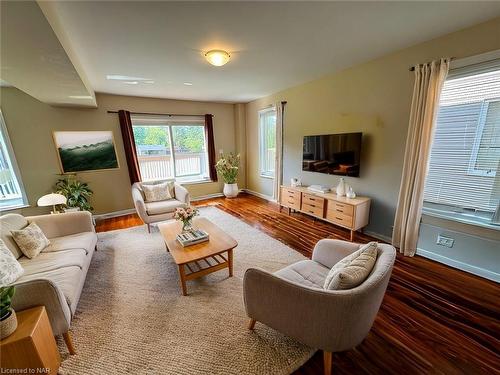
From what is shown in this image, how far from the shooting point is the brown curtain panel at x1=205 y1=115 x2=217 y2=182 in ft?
17.0

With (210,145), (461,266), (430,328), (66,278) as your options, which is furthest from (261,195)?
(66,278)

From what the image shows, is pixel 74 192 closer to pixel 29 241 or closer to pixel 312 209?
pixel 29 241

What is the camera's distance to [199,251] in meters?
2.09

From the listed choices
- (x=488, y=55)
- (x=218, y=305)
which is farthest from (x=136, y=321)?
(x=488, y=55)

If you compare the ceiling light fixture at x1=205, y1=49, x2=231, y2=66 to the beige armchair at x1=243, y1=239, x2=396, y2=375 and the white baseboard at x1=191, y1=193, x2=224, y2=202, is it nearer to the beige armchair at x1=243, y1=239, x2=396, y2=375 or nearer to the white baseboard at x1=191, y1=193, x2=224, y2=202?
the beige armchair at x1=243, y1=239, x2=396, y2=375

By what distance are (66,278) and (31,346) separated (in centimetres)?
65

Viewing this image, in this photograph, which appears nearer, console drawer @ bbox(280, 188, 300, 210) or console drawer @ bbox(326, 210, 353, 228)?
console drawer @ bbox(326, 210, 353, 228)

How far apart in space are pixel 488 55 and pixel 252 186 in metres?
4.64

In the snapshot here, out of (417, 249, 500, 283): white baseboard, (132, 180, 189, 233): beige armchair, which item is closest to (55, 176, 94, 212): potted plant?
(132, 180, 189, 233): beige armchair

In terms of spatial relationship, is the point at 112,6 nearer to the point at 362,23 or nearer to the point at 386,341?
the point at 362,23

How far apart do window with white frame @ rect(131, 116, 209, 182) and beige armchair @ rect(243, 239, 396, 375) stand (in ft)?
14.1

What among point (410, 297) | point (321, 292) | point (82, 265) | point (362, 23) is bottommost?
point (410, 297)

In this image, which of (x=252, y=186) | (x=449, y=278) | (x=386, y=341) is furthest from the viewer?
(x=252, y=186)

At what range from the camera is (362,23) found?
73.8 inches
